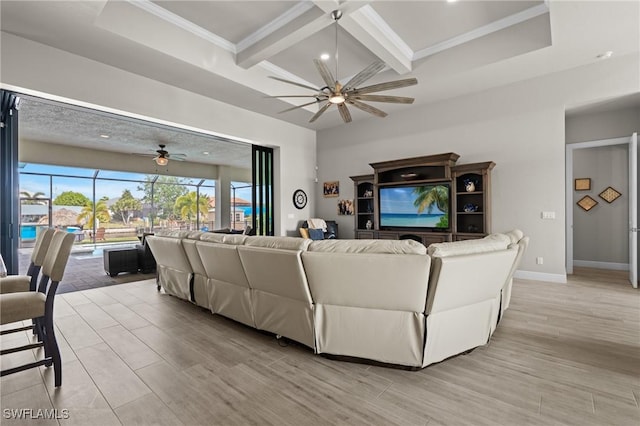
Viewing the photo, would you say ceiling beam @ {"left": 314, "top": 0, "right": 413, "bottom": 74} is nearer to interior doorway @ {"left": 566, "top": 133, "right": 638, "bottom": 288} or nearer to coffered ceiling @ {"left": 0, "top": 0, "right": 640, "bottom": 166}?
coffered ceiling @ {"left": 0, "top": 0, "right": 640, "bottom": 166}

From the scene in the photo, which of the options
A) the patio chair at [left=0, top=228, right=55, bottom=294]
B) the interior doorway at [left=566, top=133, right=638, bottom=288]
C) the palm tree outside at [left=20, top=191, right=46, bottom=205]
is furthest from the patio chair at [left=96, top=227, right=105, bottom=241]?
the interior doorway at [left=566, top=133, right=638, bottom=288]

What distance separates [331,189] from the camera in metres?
7.46

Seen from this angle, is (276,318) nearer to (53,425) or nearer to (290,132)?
(53,425)

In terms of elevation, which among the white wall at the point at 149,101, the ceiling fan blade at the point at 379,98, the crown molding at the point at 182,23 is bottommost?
the ceiling fan blade at the point at 379,98

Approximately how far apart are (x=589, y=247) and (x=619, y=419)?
5.86 m

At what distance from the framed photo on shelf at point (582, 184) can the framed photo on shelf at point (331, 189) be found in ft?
16.3

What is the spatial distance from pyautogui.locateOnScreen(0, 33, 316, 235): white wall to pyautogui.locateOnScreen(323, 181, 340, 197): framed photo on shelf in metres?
0.50

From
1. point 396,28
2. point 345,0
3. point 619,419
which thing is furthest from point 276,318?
point 396,28

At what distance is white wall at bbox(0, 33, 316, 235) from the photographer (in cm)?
355

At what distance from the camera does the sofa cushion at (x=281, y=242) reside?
7.30 ft

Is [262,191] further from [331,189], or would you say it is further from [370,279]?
[370,279]

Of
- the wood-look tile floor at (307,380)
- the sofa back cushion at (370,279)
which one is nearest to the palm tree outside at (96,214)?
the wood-look tile floor at (307,380)

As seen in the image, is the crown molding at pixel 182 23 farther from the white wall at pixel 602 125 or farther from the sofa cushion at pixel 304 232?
the white wall at pixel 602 125

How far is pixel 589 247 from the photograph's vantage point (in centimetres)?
600
